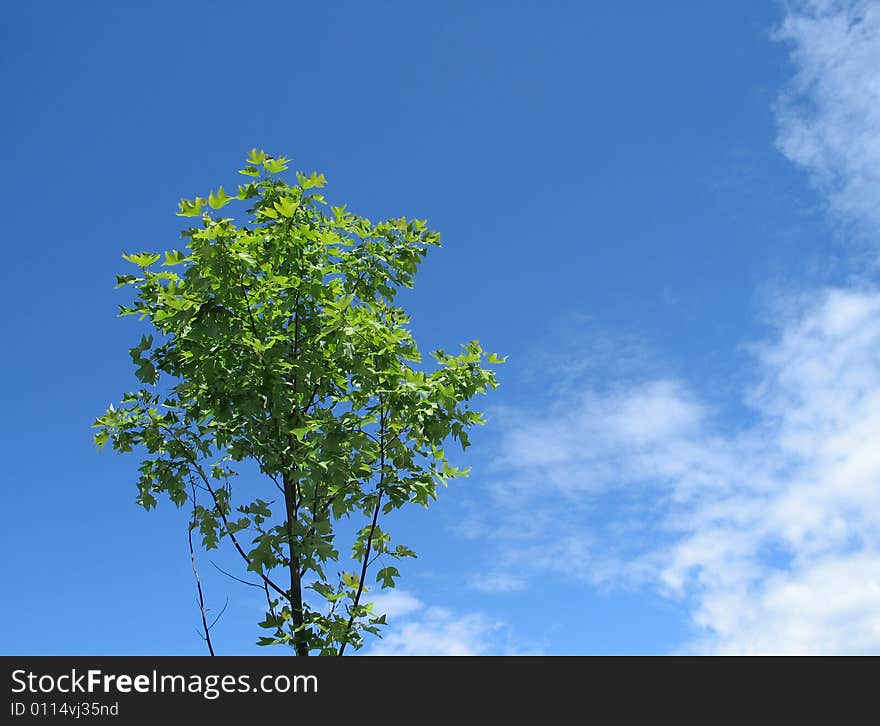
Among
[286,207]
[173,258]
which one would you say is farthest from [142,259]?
[286,207]

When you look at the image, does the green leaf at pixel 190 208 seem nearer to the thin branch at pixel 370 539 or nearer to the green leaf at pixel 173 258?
the green leaf at pixel 173 258

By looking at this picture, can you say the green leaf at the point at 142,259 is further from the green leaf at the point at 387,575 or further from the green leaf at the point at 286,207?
the green leaf at the point at 387,575

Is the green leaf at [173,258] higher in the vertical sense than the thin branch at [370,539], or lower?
higher

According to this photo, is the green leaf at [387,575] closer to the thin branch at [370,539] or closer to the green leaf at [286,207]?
the thin branch at [370,539]

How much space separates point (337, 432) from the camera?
973 centimetres

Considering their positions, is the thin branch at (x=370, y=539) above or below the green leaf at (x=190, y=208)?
below

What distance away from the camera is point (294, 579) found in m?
9.91

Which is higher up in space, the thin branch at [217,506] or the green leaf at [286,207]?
the green leaf at [286,207]

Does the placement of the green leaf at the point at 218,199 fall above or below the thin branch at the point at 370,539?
above

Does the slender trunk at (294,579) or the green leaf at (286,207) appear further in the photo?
the green leaf at (286,207)

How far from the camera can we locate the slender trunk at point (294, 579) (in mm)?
9633

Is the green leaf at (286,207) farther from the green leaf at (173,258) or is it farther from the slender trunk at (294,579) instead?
the slender trunk at (294,579)
